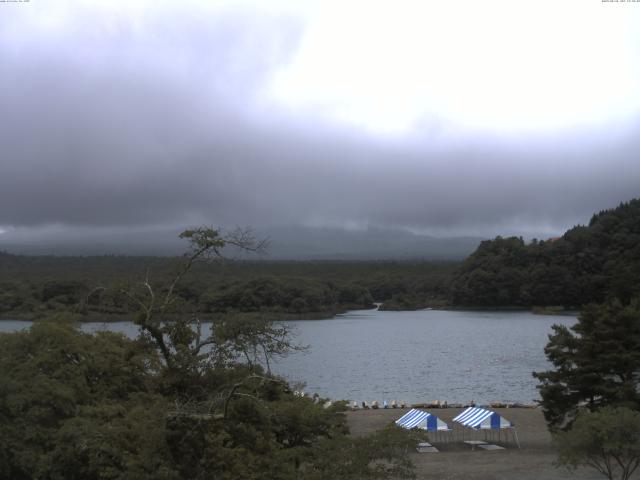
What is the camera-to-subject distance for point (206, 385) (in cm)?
1137

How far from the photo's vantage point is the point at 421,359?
60.9 meters

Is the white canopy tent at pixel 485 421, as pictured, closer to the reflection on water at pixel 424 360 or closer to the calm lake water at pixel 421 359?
the calm lake water at pixel 421 359

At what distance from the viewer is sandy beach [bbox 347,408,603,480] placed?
21.4 meters

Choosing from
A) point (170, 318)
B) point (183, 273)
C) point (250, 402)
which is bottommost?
point (250, 402)

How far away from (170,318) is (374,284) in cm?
13754

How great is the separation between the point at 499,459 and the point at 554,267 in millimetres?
93514

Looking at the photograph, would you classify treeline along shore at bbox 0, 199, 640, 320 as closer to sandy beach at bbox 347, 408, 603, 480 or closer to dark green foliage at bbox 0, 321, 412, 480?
sandy beach at bbox 347, 408, 603, 480

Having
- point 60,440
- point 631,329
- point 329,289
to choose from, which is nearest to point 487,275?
point 329,289

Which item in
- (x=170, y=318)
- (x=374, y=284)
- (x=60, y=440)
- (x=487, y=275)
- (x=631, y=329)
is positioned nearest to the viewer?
(x=170, y=318)

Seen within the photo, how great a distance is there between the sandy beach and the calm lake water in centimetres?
647

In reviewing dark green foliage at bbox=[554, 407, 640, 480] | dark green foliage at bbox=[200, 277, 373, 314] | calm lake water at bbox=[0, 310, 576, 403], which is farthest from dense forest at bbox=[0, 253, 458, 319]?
dark green foliage at bbox=[554, 407, 640, 480]

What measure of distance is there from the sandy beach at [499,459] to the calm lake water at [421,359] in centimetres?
647

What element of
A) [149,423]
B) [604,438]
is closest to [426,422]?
[604,438]

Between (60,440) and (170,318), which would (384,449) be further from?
(60,440)
